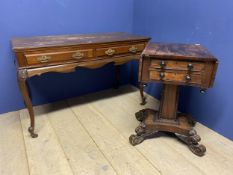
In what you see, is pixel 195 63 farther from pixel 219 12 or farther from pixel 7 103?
pixel 7 103

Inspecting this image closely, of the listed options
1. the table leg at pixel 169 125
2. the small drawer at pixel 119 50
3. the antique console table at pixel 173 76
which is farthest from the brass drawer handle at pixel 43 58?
the table leg at pixel 169 125

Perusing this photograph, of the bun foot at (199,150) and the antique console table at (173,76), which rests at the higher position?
the antique console table at (173,76)

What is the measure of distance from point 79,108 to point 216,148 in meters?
1.27

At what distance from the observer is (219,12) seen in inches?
56.2

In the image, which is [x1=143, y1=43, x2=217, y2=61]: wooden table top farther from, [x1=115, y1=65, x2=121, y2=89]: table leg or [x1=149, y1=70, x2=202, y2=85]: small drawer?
[x1=115, y1=65, x2=121, y2=89]: table leg

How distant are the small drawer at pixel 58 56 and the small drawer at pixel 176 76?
578 mm

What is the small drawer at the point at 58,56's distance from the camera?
136 cm

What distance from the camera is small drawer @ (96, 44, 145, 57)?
5.28ft

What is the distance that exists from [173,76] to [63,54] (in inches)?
32.0

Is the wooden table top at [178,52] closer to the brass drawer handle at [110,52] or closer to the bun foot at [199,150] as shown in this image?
the brass drawer handle at [110,52]

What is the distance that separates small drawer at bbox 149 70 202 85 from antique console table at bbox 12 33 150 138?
527 mm

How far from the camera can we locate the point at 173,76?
1.25 metres

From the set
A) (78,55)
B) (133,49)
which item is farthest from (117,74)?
(78,55)

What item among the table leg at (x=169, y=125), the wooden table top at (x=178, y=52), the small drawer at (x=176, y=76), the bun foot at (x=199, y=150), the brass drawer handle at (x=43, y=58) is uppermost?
the wooden table top at (x=178, y=52)
